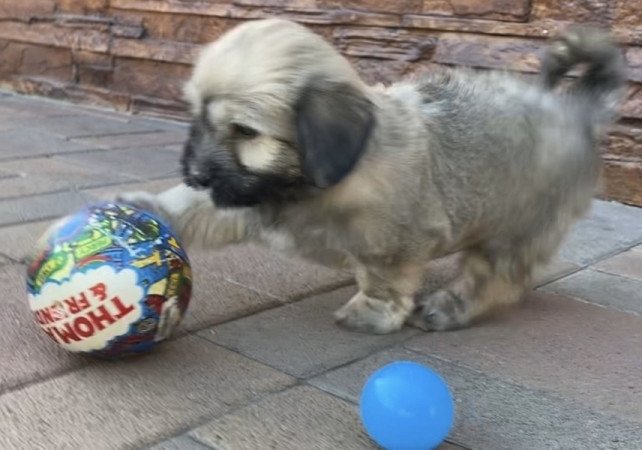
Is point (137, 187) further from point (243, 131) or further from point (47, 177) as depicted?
point (243, 131)

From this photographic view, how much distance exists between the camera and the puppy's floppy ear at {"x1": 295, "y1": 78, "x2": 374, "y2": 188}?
8.09 ft

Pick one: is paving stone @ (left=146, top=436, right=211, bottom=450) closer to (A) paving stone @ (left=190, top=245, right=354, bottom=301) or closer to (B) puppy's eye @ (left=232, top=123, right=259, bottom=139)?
(B) puppy's eye @ (left=232, top=123, right=259, bottom=139)

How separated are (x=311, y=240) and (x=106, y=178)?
2.48 metres

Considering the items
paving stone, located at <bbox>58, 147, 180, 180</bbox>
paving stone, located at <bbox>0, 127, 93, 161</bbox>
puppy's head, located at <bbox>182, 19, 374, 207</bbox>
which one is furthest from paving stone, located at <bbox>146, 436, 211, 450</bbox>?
paving stone, located at <bbox>0, 127, 93, 161</bbox>

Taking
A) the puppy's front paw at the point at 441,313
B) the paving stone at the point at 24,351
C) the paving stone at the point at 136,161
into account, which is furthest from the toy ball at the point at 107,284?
the paving stone at the point at 136,161

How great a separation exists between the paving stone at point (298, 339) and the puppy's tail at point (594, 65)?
1.09m

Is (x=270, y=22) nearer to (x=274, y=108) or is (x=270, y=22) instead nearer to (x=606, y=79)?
(x=274, y=108)

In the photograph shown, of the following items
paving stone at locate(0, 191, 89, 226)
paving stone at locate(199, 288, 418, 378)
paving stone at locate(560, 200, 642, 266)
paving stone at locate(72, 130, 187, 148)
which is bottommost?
paving stone at locate(72, 130, 187, 148)

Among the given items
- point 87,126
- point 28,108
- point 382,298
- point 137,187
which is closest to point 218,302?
point 382,298

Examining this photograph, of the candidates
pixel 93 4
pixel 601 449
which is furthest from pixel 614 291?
pixel 93 4

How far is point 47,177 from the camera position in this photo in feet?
16.0

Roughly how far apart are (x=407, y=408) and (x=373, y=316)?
0.93m

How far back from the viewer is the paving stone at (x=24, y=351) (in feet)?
8.00

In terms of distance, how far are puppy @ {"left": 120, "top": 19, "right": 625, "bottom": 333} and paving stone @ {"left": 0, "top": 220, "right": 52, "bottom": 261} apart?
0.85 m
